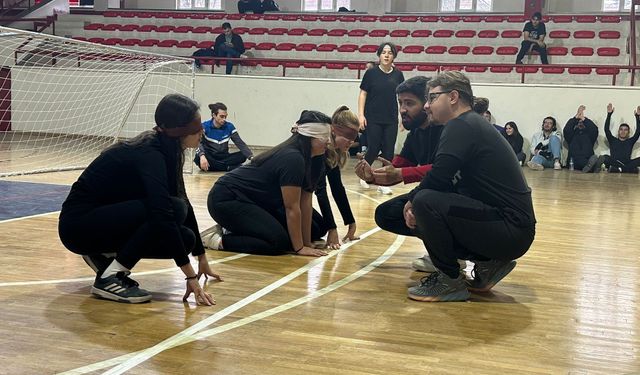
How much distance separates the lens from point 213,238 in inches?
209

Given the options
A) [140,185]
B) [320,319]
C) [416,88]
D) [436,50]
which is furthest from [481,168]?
[436,50]

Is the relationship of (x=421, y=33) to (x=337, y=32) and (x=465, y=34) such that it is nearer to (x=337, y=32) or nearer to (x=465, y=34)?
(x=465, y=34)

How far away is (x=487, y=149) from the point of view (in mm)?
4004

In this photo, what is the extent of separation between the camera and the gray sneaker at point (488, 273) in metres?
4.30

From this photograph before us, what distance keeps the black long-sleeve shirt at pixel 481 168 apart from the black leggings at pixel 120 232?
1391 mm

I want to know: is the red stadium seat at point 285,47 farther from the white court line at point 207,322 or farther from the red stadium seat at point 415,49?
the white court line at point 207,322

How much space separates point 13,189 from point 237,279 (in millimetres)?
4593

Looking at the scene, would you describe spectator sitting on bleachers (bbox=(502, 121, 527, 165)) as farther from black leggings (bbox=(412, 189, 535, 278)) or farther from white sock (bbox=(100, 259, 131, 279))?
white sock (bbox=(100, 259, 131, 279))

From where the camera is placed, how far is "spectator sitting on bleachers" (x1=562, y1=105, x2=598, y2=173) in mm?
13867

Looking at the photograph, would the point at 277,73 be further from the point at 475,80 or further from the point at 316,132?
the point at 316,132

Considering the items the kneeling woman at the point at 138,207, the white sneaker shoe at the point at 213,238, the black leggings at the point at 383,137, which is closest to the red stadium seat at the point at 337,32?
the black leggings at the point at 383,137

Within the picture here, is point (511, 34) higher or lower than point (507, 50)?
higher

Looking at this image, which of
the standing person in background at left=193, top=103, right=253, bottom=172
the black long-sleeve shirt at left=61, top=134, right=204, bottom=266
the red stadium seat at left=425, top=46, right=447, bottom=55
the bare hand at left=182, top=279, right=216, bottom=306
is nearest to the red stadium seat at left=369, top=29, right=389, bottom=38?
the red stadium seat at left=425, top=46, right=447, bottom=55

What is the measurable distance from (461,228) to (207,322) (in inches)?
56.7
